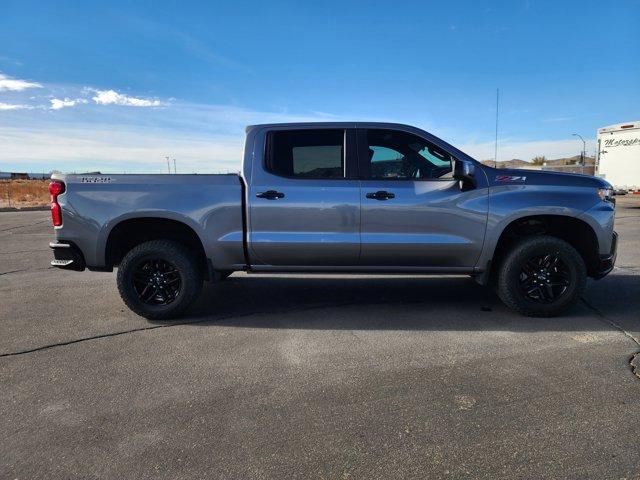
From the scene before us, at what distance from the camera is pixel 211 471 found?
8.05ft

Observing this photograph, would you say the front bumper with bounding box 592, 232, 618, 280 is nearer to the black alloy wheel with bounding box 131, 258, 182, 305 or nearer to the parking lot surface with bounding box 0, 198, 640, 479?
the parking lot surface with bounding box 0, 198, 640, 479

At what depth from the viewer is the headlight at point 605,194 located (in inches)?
190

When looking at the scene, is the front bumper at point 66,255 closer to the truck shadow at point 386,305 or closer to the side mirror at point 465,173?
the truck shadow at point 386,305

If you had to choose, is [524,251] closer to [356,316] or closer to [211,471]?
[356,316]

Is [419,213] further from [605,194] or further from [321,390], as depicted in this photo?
[321,390]

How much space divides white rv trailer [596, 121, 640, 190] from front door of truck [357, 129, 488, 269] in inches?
639

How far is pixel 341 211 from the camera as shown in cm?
477

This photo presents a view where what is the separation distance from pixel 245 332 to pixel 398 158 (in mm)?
2376

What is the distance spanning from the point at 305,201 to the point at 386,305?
63.9 inches

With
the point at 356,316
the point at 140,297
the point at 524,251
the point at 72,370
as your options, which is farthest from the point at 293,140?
the point at 72,370

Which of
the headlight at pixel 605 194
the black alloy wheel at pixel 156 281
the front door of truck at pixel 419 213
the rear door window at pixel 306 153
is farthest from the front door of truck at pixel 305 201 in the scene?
the headlight at pixel 605 194

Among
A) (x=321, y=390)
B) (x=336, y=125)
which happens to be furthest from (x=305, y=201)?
(x=321, y=390)

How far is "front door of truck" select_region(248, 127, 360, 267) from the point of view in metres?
4.78

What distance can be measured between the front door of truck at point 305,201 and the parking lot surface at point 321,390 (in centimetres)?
73
